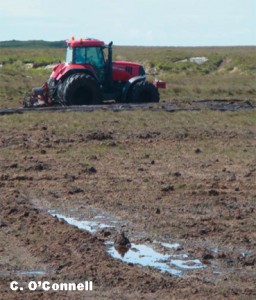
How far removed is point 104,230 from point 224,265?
218 centimetres

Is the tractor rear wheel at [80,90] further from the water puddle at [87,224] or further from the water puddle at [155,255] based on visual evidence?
the water puddle at [155,255]

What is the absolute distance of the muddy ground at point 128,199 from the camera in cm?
978

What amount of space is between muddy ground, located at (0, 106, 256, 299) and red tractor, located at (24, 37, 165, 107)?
131 inches

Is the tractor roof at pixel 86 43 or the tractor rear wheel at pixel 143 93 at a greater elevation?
the tractor roof at pixel 86 43

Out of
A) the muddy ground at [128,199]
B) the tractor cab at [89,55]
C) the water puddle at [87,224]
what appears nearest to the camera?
the muddy ground at [128,199]

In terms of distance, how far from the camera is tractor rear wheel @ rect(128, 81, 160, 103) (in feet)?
93.2

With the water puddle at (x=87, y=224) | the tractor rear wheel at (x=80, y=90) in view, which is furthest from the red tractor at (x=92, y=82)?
the water puddle at (x=87, y=224)

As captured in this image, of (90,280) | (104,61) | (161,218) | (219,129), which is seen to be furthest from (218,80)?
(90,280)

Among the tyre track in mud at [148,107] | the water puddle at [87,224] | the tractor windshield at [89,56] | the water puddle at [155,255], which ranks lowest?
the tyre track in mud at [148,107]

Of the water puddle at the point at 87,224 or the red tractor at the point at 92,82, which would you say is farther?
the red tractor at the point at 92,82

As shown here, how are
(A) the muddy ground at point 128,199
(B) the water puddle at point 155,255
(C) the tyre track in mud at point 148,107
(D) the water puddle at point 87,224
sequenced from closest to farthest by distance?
(A) the muddy ground at point 128,199 < (B) the water puddle at point 155,255 < (D) the water puddle at point 87,224 < (C) the tyre track in mud at point 148,107

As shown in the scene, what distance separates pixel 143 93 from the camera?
2875 centimetres

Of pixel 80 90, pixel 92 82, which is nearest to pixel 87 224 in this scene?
pixel 92 82

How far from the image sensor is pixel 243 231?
12.0m
